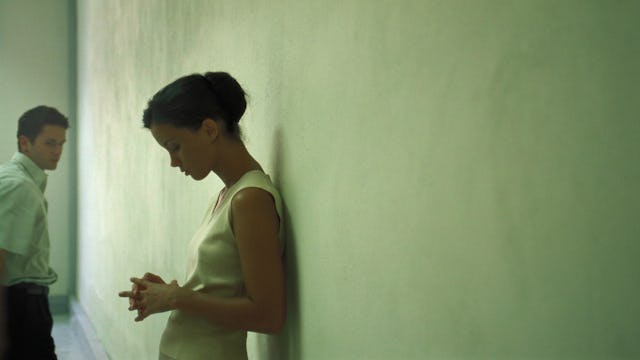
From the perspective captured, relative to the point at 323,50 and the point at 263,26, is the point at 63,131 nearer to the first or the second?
the point at 263,26

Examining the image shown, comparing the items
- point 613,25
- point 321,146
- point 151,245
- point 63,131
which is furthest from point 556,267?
point 63,131

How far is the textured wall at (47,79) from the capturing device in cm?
719

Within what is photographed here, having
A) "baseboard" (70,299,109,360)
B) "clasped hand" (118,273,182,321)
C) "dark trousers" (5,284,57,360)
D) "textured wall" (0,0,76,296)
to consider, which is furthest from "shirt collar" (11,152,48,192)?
"textured wall" (0,0,76,296)

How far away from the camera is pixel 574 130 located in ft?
2.36

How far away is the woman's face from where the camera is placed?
1.60 metres

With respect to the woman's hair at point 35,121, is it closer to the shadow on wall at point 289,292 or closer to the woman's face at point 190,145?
the woman's face at point 190,145

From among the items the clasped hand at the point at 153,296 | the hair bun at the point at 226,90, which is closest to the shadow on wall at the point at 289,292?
the hair bun at the point at 226,90

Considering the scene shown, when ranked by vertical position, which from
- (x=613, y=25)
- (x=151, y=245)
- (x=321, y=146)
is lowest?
(x=151, y=245)

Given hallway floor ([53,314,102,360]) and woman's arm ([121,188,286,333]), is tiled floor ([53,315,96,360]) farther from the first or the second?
woman's arm ([121,188,286,333])

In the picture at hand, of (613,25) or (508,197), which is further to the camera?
(508,197)

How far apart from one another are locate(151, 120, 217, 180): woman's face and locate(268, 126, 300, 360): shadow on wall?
171 mm

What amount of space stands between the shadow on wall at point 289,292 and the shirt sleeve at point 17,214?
6.41 ft

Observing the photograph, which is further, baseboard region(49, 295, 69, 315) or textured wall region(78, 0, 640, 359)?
baseboard region(49, 295, 69, 315)

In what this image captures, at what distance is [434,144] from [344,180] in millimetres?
330
